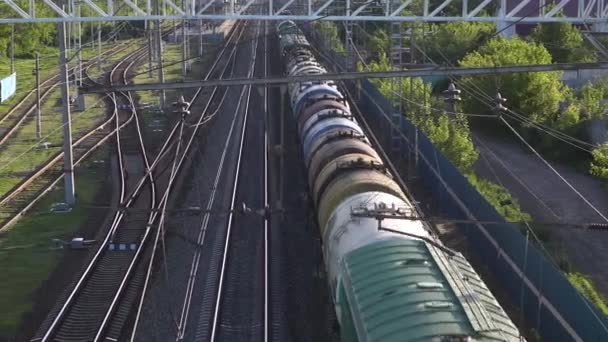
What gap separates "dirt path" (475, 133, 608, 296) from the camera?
21.3m

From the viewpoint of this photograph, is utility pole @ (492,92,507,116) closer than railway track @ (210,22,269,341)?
Yes

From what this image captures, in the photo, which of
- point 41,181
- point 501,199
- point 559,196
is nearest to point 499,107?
point 501,199

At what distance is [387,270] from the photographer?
11.1 m

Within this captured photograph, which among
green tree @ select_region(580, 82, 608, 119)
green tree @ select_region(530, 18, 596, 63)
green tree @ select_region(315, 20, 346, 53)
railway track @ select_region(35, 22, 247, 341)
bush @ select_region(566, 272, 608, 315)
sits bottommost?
bush @ select_region(566, 272, 608, 315)

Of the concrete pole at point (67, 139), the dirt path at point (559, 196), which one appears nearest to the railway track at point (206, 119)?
the concrete pole at point (67, 139)

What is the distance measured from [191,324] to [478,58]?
24741 millimetres

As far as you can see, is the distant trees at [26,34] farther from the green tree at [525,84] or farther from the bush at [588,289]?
the bush at [588,289]

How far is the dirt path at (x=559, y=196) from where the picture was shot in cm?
2127

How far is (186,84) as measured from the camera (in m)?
13.6

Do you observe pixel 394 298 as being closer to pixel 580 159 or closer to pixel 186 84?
pixel 186 84

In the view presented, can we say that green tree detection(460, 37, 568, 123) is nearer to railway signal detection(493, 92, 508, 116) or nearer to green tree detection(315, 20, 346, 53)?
railway signal detection(493, 92, 508, 116)

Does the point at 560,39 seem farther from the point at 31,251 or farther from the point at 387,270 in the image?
the point at 387,270

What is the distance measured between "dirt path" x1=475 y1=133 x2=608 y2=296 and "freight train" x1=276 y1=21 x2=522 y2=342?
20.4 feet

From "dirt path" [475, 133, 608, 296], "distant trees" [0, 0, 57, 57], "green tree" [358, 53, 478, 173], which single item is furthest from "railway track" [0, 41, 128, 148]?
"dirt path" [475, 133, 608, 296]
